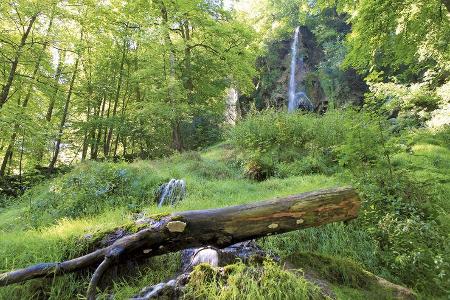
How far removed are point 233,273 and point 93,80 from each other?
16039mm

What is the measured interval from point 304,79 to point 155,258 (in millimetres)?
18785

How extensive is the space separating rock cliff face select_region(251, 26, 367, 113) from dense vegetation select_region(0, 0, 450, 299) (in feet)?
0.44

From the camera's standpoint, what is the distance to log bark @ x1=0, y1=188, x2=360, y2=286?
11.6ft

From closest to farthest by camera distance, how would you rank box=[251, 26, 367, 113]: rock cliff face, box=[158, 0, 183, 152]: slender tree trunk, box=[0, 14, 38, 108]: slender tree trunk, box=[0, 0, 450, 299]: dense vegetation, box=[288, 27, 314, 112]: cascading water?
box=[0, 0, 450, 299]: dense vegetation → box=[0, 14, 38, 108]: slender tree trunk → box=[158, 0, 183, 152]: slender tree trunk → box=[251, 26, 367, 113]: rock cliff face → box=[288, 27, 314, 112]: cascading water

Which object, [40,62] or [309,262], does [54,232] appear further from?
[40,62]

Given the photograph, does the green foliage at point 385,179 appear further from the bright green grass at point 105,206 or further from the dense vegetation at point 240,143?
the bright green grass at point 105,206

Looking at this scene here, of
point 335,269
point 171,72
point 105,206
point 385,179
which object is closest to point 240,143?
point 171,72

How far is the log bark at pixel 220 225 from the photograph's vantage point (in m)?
3.53

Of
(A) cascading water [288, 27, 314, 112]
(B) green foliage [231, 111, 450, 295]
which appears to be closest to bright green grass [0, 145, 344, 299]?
(B) green foliage [231, 111, 450, 295]

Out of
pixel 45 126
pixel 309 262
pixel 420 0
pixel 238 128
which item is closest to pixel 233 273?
pixel 309 262

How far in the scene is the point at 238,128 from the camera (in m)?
11.5

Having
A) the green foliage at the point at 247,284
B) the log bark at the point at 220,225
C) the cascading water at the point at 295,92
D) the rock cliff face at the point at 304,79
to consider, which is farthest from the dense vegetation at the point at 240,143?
the cascading water at the point at 295,92

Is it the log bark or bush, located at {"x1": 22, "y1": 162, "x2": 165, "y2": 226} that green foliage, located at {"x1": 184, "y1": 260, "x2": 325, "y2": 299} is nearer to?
the log bark

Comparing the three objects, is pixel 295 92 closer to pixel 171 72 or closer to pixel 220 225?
pixel 171 72
